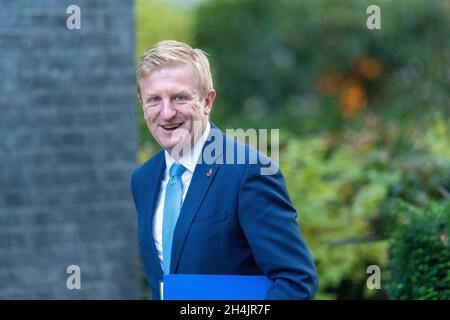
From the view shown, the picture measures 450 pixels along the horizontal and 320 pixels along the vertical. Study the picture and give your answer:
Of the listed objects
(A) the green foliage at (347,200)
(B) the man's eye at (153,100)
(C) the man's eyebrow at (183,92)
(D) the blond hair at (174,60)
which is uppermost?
(D) the blond hair at (174,60)

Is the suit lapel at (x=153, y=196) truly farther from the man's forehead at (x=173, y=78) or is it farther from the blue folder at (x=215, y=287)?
the man's forehead at (x=173, y=78)

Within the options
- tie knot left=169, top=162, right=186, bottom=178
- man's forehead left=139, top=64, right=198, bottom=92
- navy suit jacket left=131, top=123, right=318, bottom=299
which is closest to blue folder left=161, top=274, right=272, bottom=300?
navy suit jacket left=131, top=123, right=318, bottom=299

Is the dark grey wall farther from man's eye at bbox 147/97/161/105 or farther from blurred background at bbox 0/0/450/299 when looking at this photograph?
man's eye at bbox 147/97/161/105

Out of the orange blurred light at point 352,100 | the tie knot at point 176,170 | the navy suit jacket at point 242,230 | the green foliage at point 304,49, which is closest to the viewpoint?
the navy suit jacket at point 242,230

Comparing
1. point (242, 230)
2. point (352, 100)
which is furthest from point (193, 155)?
point (352, 100)

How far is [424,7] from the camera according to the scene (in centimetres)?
1293

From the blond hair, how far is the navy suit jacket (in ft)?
0.64

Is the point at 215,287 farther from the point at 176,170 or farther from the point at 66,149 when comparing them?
the point at 66,149

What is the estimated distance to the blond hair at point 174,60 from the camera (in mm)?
3133

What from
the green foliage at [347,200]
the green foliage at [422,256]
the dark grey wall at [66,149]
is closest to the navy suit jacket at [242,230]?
the green foliage at [422,256]
